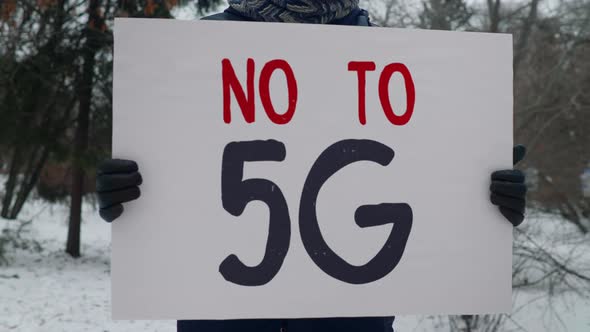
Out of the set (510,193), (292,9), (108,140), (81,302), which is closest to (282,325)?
(510,193)

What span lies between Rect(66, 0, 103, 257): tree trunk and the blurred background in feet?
A: 0.05

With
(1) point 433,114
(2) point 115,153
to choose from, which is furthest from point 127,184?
(1) point 433,114

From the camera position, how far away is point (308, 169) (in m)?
1.35

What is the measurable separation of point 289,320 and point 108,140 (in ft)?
23.0

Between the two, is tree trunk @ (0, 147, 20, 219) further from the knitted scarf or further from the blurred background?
the knitted scarf

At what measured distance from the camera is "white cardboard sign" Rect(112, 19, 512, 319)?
4.33 ft

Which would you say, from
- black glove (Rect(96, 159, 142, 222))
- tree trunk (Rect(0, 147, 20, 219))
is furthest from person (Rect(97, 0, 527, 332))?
tree trunk (Rect(0, 147, 20, 219))

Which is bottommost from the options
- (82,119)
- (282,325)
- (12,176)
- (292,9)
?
(282,325)

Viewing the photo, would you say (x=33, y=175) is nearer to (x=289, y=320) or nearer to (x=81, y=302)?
(x=81, y=302)

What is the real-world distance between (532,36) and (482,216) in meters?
5.19

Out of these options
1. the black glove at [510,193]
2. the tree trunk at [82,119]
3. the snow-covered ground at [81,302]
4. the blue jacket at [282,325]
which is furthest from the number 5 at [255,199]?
the tree trunk at [82,119]

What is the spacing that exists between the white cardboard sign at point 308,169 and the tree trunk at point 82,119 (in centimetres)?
615

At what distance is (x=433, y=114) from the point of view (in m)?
1.40

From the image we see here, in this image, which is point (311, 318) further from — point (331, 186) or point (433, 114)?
point (433, 114)
